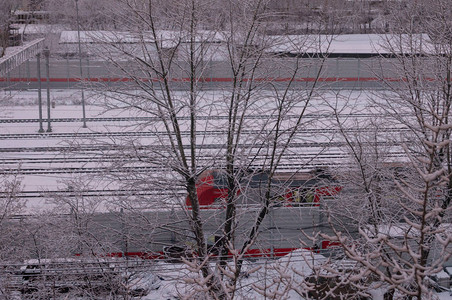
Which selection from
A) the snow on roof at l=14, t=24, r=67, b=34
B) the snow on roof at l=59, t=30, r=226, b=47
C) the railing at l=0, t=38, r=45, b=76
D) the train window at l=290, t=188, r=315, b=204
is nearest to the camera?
the snow on roof at l=59, t=30, r=226, b=47

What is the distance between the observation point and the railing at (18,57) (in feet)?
49.4

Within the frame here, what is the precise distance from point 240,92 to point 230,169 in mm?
1055

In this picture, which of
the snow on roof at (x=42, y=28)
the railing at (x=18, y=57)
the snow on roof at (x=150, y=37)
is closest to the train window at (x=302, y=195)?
the snow on roof at (x=150, y=37)

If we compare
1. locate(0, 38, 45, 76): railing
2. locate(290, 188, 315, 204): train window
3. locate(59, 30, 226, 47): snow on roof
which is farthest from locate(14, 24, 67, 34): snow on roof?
locate(59, 30, 226, 47): snow on roof

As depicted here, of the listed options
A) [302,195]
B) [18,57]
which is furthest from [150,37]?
[18,57]

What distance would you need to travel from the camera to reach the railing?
15047mm

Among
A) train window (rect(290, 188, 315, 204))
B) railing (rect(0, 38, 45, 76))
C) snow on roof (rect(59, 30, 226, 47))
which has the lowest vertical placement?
train window (rect(290, 188, 315, 204))

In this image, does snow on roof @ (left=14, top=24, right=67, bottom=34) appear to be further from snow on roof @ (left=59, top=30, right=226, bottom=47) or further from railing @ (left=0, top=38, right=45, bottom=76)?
snow on roof @ (left=59, top=30, right=226, bottom=47)

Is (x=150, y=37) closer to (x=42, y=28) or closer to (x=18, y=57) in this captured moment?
(x=18, y=57)

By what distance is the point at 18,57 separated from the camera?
16.9 meters

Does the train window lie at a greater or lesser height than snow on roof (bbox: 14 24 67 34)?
lesser

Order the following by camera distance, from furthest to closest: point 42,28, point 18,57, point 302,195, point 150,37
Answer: point 42,28 < point 18,57 < point 302,195 < point 150,37

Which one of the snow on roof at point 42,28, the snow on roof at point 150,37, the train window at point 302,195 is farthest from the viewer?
the snow on roof at point 42,28

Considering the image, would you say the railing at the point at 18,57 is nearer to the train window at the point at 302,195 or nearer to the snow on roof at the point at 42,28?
the train window at the point at 302,195
